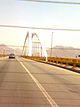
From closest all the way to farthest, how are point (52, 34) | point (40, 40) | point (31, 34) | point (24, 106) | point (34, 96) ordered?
1. point (24, 106)
2. point (34, 96)
3. point (52, 34)
4. point (40, 40)
5. point (31, 34)

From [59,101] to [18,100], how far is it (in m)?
1.44

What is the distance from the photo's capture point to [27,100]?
9688mm

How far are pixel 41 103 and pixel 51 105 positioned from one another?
1.53ft

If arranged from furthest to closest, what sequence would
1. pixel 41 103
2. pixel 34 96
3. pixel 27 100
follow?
pixel 34 96, pixel 27 100, pixel 41 103

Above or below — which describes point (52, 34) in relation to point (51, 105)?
above

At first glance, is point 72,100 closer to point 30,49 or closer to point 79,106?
point 79,106

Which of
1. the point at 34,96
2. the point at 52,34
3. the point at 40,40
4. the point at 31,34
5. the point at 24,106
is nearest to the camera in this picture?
the point at 24,106

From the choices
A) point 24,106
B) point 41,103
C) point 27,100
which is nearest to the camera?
point 24,106

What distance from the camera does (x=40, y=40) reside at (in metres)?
102

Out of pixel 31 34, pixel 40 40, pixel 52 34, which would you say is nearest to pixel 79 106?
pixel 52 34

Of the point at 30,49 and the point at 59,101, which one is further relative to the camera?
the point at 30,49

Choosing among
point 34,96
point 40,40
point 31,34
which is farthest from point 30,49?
point 34,96

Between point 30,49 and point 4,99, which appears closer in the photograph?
point 4,99

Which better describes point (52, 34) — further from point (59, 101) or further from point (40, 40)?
point (59, 101)
